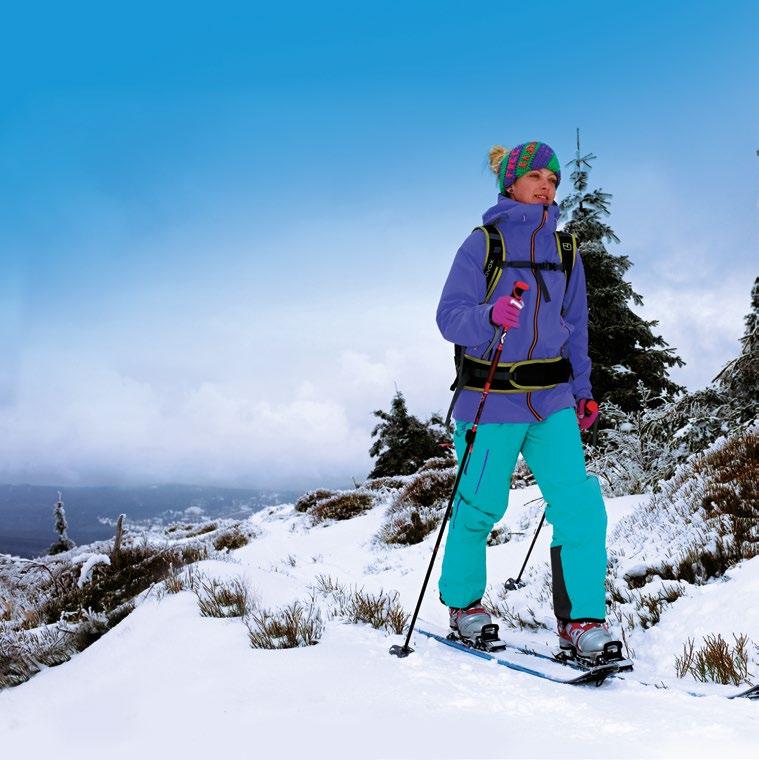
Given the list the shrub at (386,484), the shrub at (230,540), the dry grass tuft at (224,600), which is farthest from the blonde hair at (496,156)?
the shrub at (386,484)

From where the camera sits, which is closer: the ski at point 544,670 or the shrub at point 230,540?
the ski at point 544,670

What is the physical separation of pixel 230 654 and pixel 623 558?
3.43m

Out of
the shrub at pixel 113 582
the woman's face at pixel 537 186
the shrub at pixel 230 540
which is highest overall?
the woman's face at pixel 537 186

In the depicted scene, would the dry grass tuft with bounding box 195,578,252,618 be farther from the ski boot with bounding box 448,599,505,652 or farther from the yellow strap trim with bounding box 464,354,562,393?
the yellow strap trim with bounding box 464,354,562,393

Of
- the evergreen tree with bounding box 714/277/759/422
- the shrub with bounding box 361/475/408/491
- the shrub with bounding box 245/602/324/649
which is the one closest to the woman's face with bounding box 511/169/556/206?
the shrub with bounding box 245/602/324/649

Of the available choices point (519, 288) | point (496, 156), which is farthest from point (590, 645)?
point (496, 156)

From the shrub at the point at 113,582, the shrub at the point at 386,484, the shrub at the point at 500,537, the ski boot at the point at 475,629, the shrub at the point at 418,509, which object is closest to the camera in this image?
the ski boot at the point at 475,629

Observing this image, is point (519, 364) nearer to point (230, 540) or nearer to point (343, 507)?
point (230, 540)

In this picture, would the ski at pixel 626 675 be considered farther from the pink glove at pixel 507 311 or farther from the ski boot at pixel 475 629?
the pink glove at pixel 507 311

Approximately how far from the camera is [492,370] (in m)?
3.16

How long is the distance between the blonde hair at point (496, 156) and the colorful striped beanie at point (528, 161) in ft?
0.45

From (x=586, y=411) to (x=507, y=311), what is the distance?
3.38 ft

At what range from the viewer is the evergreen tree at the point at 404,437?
82.6 feet

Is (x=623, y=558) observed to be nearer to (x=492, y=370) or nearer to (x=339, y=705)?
(x=492, y=370)
